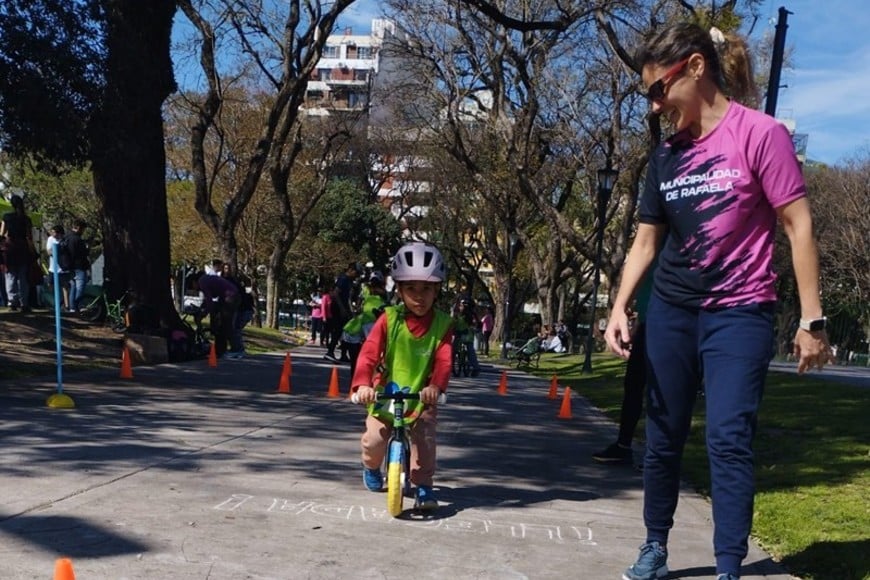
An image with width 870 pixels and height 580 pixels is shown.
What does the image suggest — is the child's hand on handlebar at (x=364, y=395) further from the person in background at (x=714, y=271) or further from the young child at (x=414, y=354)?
the person in background at (x=714, y=271)

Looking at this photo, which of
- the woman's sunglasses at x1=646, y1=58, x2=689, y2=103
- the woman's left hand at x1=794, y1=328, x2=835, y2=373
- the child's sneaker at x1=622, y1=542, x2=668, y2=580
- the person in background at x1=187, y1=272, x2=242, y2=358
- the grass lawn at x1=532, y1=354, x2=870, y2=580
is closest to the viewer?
the woman's left hand at x1=794, y1=328, x2=835, y2=373

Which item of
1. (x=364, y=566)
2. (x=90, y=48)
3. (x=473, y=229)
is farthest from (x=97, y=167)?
(x=473, y=229)

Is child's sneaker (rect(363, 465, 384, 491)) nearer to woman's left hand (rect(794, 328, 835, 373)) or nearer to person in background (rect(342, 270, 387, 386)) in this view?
person in background (rect(342, 270, 387, 386))

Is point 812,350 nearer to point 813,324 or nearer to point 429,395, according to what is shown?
point 813,324

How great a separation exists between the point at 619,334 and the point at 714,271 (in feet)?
1.71

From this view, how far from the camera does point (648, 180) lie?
13.4ft

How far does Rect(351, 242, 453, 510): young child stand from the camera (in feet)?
17.5

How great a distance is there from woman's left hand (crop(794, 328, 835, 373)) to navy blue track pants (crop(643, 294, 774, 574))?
0.44 feet

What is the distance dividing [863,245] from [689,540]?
136 ft

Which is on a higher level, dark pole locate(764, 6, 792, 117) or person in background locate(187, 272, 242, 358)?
dark pole locate(764, 6, 792, 117)

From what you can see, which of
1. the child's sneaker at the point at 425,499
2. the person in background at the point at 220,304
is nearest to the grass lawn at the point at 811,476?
the child's sneaker at the point at 425,499

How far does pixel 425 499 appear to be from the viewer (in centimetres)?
519

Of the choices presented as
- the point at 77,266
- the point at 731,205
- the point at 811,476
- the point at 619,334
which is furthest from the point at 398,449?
the point at 77,266

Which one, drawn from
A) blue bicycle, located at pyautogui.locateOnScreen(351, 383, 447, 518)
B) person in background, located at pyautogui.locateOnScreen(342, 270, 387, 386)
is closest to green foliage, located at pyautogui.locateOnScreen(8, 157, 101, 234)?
person in background, located at pyautogui.locateOnScreen(342, 270, 387, 386)
